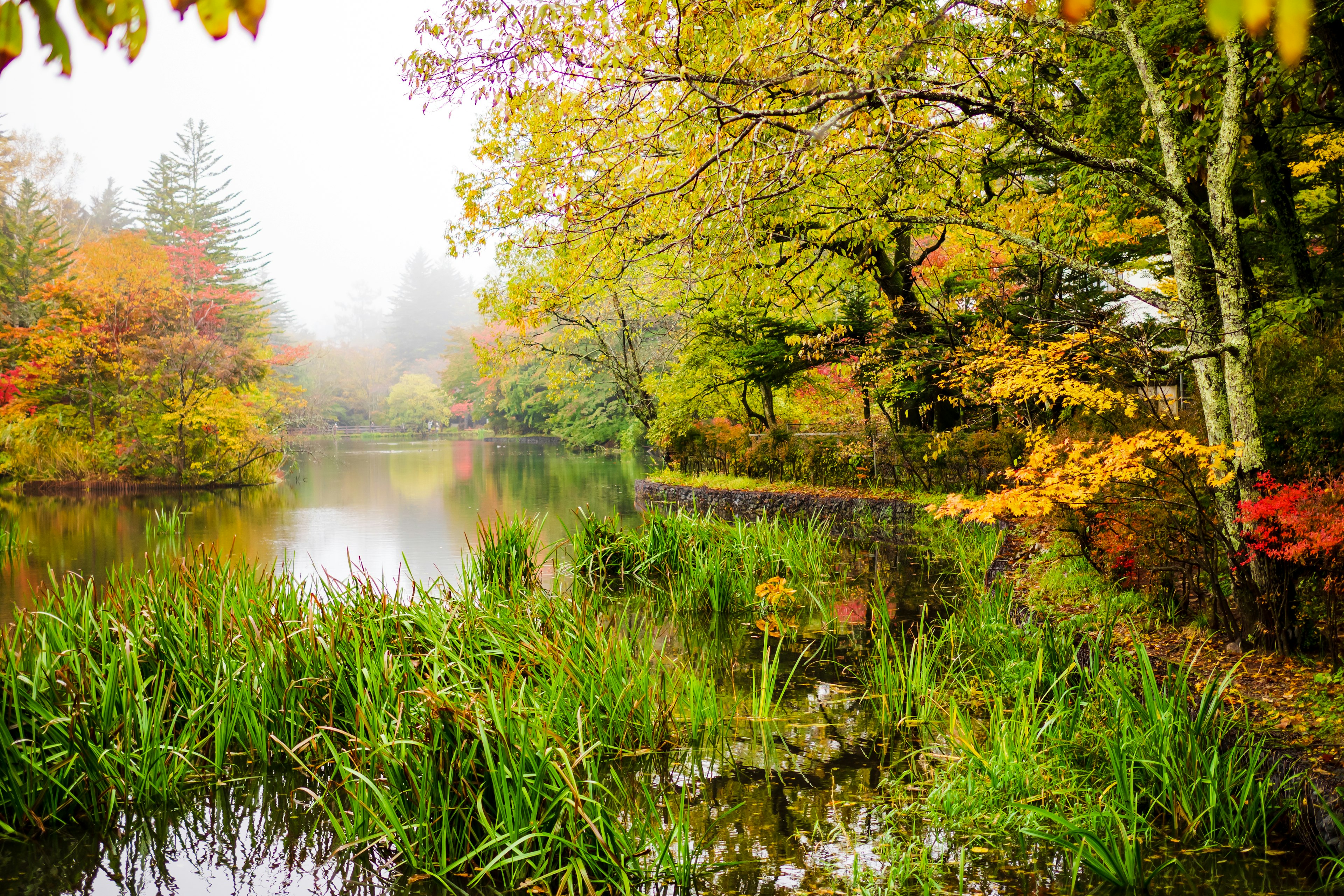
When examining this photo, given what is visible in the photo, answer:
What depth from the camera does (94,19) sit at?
1299mm

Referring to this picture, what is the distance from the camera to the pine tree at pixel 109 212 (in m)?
40.2

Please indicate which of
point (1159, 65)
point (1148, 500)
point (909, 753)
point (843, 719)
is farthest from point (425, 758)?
point (1159, 65)

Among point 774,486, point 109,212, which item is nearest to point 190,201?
point 109,212

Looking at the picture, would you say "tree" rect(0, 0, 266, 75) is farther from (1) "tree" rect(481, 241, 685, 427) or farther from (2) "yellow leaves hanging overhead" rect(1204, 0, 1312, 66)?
(1) "tree" rect(481, 241, 685, 427)

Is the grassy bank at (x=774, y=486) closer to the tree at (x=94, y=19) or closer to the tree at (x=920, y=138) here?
the tree at (x=920, y=138)

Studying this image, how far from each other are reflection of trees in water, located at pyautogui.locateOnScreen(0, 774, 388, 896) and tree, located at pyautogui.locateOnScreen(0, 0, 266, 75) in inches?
107

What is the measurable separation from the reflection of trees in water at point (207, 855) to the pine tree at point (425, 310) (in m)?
66.2

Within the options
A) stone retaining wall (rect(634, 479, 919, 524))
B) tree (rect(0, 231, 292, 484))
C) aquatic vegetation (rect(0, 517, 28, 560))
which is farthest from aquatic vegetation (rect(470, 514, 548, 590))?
tree (rect(0, 231, 292, 484))

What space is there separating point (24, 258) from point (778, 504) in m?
19.8

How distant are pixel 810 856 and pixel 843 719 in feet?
4.31

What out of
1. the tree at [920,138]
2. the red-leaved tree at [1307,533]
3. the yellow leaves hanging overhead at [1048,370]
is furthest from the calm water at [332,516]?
the yellow leaves hanging overhead at [1048,370]

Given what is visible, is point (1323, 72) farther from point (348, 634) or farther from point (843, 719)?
point (348, 634)

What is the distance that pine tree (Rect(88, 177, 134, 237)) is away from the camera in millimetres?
40250

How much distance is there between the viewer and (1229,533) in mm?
4027
